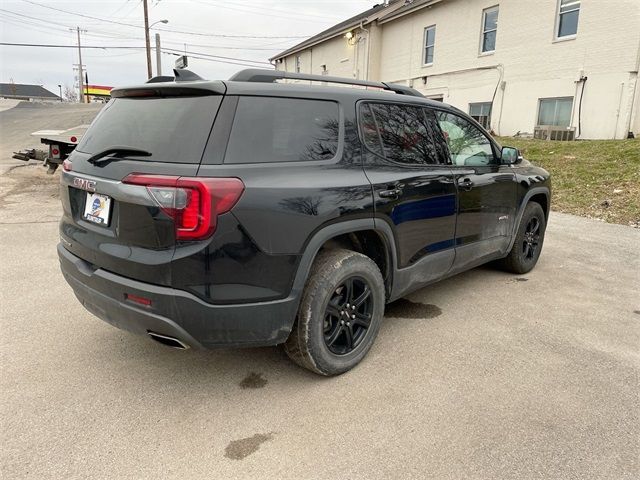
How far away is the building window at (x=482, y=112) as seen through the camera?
17.5m

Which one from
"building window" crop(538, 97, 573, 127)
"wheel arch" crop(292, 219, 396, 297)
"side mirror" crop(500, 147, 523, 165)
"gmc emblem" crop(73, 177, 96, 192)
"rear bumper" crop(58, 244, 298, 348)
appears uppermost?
"building window" crop(538, 97, 573, 127)

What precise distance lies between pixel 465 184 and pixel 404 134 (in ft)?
2.53

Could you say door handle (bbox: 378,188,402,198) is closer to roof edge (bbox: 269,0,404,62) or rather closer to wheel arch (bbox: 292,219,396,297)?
wheel arch (bbox: 292,219,396,297)

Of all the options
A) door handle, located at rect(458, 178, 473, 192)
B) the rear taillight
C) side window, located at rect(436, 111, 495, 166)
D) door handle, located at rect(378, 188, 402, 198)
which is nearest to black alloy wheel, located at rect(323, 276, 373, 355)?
door handle, located at rect(378, 188, 402, 198)

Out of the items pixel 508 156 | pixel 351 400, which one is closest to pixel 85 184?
pixel 351 400

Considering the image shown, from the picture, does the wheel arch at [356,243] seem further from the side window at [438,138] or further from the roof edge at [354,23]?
the roof edge at [354,23]

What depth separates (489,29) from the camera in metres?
17.3

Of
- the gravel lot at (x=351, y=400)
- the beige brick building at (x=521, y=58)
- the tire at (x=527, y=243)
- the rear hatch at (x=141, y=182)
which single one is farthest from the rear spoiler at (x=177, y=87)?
the beige brick building at (x=521, y=58)

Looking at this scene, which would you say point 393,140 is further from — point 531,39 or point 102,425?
point 531,39

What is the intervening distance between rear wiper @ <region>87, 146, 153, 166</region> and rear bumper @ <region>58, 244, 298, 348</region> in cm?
61

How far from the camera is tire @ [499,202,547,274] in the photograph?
4.82 metres

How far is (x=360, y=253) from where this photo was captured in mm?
3141

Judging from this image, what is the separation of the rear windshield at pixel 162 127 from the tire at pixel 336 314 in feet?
3.30

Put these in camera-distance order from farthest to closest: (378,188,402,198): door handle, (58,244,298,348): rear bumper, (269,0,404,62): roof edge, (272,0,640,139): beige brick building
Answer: (269,0,404,62): roof edge
(272,0,640,139): beige brick building
(378,188,402,198): door handle
(58,244,298,348): rear bumper
